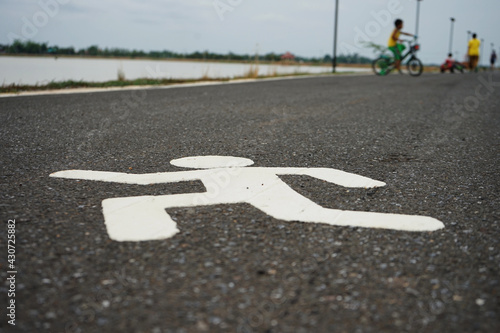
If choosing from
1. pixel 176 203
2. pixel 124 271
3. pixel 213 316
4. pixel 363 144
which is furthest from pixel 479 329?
pixel 363 144

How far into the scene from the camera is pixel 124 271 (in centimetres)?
172

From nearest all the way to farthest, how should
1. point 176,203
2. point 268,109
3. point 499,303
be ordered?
point 499,303 < point 176,203 < point 268,109

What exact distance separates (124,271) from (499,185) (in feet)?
8.58

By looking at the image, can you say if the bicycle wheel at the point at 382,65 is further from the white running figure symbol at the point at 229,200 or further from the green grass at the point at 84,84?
the white running figure symbol at the point at 229,200

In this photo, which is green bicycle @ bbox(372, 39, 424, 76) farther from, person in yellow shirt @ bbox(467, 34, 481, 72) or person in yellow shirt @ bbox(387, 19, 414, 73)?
person in yellow shirt @ bbox(467, 34, 481, 72)

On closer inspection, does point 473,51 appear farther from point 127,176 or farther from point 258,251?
point 258,251

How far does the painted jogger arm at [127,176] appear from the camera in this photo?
10.0 feet

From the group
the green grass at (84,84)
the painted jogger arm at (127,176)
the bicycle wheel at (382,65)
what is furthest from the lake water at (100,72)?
the painted jogger arm at (127,176)

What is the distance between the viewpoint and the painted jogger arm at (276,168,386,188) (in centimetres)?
306

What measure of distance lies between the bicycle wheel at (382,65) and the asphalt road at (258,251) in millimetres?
13951

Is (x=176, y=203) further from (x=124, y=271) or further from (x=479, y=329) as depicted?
(x=479, y=329)

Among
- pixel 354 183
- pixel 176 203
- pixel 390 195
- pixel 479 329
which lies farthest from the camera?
pixel 354 183

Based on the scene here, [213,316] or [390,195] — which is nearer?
[213,316]

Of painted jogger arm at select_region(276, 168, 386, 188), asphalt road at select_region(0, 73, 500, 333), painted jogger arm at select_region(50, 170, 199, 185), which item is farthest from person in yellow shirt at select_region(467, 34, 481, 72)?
painted jogger arm at select_region(50, 170, 199, 185)
